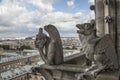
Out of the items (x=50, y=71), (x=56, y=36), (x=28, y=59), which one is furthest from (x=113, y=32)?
(x=28, y=59)

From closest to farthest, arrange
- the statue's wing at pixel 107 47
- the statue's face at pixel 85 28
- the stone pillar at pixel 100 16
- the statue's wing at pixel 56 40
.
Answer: the statue's wing at pixel 107 47 < the statue's face at pixel 85 28 < the statue's wing at pixel 56 40 < the stone pillar at pixel 100 16

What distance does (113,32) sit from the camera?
8195mm

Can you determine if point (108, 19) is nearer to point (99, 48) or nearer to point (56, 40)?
point (56, 40)

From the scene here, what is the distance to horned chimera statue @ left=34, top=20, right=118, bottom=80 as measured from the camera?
6520 mm

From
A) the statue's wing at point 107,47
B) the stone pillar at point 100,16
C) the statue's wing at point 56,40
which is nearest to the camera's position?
the statue's wing at point 107,47

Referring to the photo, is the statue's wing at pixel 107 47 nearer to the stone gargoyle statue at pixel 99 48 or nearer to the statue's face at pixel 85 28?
the stone gargoyle statue at pixel 99 48

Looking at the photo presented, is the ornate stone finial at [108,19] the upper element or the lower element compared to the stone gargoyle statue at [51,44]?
upper

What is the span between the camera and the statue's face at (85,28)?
21.8 feet

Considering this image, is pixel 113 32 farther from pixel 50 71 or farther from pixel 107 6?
pixel 50 71

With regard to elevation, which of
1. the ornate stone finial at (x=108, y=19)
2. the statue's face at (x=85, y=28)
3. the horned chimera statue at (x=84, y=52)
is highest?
the ornate stone finial at (x=108, y=19)

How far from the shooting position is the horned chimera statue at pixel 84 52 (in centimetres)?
652

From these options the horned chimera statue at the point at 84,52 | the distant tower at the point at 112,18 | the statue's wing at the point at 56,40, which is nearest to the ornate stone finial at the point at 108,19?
the distant tower at the point at 112,18

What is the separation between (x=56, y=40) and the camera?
324 inches

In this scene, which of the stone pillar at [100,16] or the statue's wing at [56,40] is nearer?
the statue's wing at [56,40]
